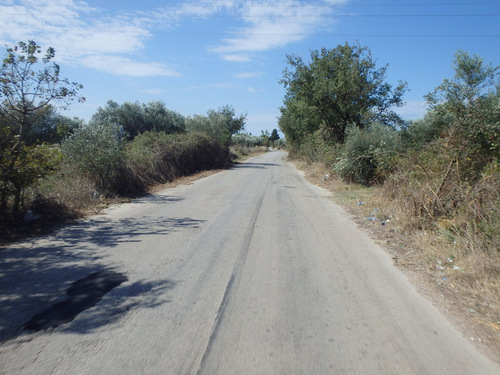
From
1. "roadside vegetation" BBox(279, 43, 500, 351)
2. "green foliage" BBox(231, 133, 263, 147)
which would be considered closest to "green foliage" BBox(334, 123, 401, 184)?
"roadside vegetation" BBox(279, 43, 500, 351)

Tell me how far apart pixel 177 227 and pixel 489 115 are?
300 inches

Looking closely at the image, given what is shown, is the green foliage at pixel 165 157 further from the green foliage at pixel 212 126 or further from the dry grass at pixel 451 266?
the dry grass at pixel 451 266

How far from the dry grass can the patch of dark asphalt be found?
419 cm

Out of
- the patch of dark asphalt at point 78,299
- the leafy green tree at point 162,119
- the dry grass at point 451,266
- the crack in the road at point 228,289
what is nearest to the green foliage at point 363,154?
the dry grass at point 451,266

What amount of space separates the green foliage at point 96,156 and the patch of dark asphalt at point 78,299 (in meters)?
7.67

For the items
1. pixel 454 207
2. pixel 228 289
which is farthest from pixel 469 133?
pixel 228 289

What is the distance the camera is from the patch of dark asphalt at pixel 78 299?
3441 millimetres

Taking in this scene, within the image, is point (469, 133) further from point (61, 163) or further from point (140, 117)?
point (140, 117)

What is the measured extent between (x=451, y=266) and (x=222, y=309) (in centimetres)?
388

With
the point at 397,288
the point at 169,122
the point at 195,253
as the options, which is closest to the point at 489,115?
the point at 397,288

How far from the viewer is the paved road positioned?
9.58 ft

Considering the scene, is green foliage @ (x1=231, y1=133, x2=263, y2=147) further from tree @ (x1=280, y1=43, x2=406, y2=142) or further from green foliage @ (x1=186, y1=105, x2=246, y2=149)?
tree @ (x1=280, y1=43, x2=406, y2=142)

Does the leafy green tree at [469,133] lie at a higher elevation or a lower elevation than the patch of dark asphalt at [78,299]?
higher

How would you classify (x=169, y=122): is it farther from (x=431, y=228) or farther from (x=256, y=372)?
(x=256, y=372)
